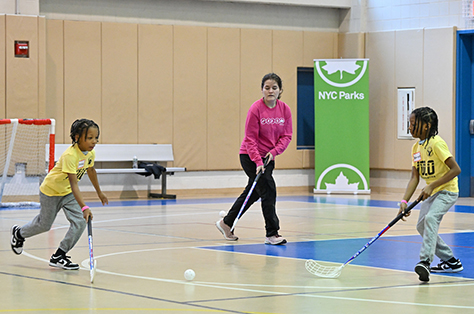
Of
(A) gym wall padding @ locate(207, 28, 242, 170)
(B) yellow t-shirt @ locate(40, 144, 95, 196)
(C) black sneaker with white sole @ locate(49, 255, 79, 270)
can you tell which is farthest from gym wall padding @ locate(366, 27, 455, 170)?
(C) black sneaker with white sole @ locate(49, 255, 79, 270)

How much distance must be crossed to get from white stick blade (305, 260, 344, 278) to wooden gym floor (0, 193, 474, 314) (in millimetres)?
69

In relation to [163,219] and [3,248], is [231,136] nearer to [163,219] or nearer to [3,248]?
[163,219]

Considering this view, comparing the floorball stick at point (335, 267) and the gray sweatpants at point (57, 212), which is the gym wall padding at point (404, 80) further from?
the gray sweatpants at point (57, 212)

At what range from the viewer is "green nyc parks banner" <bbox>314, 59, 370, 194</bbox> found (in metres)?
15.5

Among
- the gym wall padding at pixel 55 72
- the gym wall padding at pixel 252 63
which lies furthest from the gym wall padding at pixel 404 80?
the gym wall padding at pixel 55 72

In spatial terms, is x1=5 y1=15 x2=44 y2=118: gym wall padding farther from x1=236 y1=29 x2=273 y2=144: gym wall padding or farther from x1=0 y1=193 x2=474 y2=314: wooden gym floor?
x1=236 y1=29 x2=273 y2=144: gym wall padding

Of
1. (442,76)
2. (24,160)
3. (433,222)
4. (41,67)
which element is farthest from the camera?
(442,76)

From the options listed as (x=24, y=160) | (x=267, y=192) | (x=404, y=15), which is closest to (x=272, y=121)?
(x=267, y=192)

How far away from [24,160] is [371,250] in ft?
27.1

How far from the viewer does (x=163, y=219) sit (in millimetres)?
10203

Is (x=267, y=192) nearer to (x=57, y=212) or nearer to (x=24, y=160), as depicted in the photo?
(x=57, y=212)

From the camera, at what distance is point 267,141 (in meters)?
7.75

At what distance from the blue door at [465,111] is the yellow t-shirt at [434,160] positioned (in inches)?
365

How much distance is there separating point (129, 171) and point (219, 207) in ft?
8.66
